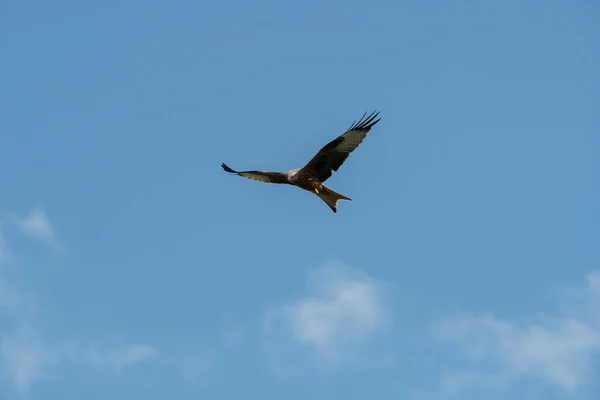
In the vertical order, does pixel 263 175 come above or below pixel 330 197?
above

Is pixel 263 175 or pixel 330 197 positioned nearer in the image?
pixel 330 197

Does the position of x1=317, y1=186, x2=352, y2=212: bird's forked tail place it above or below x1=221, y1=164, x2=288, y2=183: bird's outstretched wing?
below

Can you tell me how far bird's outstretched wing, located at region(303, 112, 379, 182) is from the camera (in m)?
20.5

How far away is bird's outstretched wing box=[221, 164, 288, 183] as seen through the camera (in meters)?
21.4

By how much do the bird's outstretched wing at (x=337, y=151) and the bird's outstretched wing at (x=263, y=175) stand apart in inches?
35.8

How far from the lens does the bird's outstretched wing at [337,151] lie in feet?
67.2

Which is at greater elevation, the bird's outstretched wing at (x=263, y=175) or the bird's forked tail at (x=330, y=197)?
the bird's outstretched wing at (x=263, y=175)

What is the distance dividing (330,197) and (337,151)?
3.16 feet

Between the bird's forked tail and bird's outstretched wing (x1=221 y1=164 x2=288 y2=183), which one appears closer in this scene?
the bird's forked tail

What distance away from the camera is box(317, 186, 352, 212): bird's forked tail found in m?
20.3

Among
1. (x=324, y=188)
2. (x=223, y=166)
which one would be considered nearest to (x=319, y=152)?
(x=324, y=188)

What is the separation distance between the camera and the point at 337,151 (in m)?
20.5

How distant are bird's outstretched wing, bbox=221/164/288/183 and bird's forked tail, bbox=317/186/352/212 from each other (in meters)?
1.13

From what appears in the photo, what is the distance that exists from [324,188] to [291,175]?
92cm
